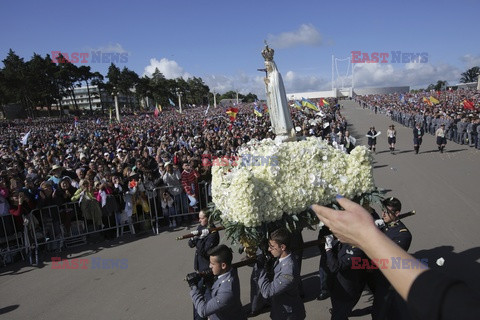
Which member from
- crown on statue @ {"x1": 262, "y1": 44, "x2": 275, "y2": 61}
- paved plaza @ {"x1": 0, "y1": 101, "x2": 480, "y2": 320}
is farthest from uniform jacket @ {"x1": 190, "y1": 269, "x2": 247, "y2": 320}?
crown on statue @ {"x1": 262, "y1": 44, "x2": 275, "y2": 61}

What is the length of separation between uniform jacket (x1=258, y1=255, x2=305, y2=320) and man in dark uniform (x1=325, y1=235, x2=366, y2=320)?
0.50 meters

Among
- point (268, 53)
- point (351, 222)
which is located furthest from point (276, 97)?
point (351, 222)

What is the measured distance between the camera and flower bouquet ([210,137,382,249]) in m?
3.19

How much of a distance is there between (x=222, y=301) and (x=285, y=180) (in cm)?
139

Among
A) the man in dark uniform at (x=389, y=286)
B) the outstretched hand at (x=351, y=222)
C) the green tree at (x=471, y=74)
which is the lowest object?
the man in dark uniform at (x=389, y=286)

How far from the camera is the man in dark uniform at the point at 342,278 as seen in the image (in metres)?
3.65

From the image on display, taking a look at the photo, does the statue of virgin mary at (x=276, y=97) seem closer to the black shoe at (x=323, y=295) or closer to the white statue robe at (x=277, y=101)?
the white statue robe at (x=277, y=101)

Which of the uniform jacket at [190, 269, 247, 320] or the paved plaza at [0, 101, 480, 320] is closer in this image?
the uniform jacket at [190, 269, 247, 320]

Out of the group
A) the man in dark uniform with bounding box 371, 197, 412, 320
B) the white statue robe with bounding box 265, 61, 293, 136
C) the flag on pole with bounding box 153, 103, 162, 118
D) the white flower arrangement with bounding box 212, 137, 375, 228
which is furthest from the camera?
the flag on pole with bounding box 153, 103, 162, 118

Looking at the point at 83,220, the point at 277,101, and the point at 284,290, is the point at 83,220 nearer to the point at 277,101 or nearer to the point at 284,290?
the point at 277,101

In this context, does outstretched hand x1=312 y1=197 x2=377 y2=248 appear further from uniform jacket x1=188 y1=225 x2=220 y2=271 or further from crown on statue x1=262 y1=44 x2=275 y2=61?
crown on statue x1=262 y1=44 x2=275 y2=61

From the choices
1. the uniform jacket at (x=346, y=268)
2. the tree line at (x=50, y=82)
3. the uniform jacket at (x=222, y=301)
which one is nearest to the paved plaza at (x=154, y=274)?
the uniform jacket at (x=346, y=268)

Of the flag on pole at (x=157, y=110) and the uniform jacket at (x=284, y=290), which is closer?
the uniform jacket at (x=284, y=290)

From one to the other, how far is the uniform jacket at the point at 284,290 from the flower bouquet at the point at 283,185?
1.23ft
